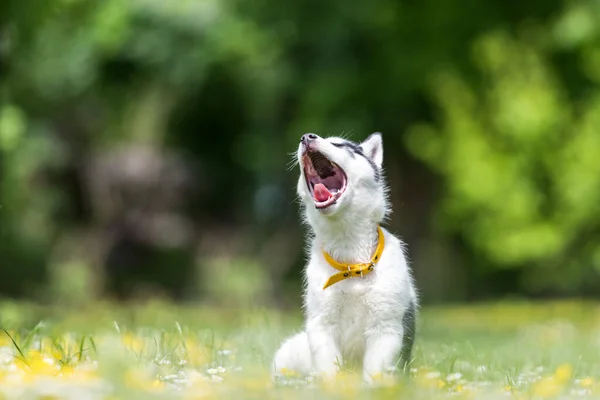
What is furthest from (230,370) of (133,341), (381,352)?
(133,341)

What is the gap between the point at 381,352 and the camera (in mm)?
5703

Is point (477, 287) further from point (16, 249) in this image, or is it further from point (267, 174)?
point (16, 249)

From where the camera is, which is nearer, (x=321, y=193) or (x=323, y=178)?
(x=321, y=193)

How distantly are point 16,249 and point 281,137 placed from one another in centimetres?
664

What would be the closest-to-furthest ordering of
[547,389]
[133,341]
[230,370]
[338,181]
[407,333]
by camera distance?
[547,389]
[230,370]
[407,333]
[338,181]
[133,341]

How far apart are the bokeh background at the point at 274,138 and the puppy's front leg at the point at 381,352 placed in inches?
294

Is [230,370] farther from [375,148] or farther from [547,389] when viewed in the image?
[547,389]

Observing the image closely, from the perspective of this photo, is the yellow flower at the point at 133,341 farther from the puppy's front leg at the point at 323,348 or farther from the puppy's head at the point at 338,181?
the puppy's head at the point at 338,181

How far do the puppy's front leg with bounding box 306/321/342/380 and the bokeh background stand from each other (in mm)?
7215

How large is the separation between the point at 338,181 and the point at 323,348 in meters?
1.05

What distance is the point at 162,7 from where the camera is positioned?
853 inches

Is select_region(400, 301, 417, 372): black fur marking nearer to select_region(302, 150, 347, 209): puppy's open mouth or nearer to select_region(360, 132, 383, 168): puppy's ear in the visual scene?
select_region(302, 150, 347, 209): puppy's open mouth

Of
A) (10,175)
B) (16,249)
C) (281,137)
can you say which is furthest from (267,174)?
(10,175)

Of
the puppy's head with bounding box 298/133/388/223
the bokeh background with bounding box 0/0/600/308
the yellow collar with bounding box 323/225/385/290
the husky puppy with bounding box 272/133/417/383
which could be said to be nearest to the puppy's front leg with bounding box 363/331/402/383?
the husky puppy with bounding box 272/133/417/383
